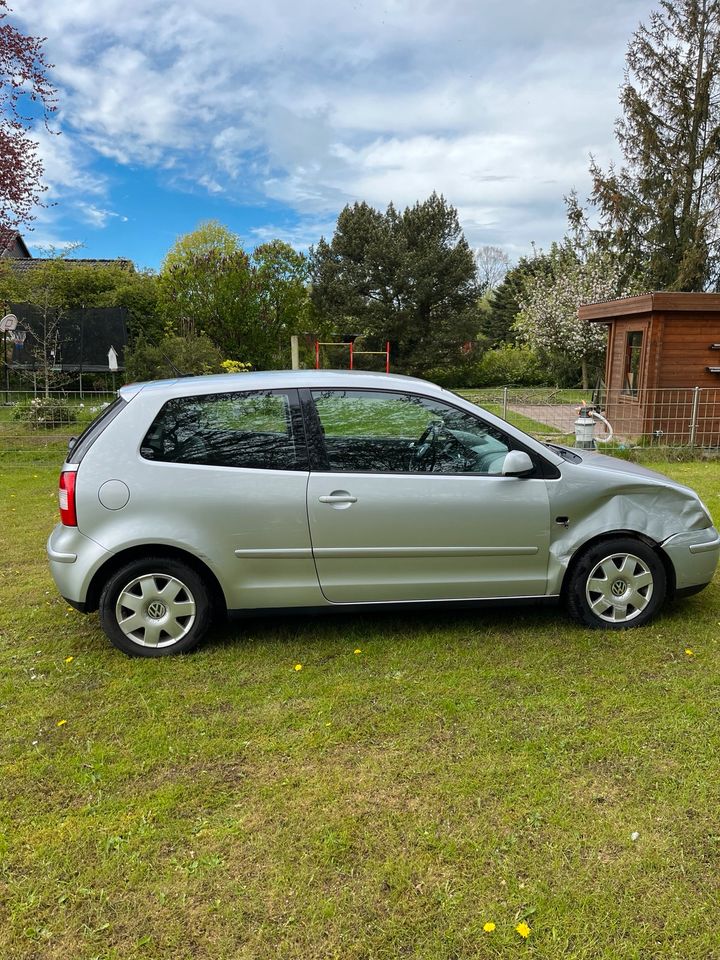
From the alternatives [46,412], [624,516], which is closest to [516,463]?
[624,516]

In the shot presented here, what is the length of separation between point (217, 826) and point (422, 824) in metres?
0.74

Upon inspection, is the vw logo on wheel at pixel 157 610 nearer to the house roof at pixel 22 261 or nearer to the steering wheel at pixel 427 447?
the steering wheel at pixel 427 447

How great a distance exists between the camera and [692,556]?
4.04 meters

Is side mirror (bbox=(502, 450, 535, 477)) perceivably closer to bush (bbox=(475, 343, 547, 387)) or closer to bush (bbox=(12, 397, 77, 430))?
bush (bbox=(12, 397, 77, 430))

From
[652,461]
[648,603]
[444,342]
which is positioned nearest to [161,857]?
[648,603]

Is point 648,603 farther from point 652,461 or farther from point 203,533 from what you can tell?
point 652,461

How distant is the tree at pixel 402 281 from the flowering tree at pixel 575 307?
4.99 m

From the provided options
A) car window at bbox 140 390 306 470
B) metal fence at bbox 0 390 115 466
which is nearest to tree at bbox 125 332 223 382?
metal fence at bbox 0 390 115 466

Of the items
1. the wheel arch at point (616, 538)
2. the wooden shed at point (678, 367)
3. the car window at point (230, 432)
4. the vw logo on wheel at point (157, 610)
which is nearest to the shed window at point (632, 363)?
the wooden shed at point (678, 367)

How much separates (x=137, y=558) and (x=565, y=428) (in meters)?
12.1

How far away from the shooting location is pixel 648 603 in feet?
13.3

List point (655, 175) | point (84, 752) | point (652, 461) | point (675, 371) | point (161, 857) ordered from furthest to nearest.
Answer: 1. point (655, 175)
2. point (675, 371)
3. point (652, 461)
4. point (84, 752)
5. point (161, 857)

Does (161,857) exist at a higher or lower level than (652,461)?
lower

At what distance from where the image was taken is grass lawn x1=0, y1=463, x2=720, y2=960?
2055 mm
